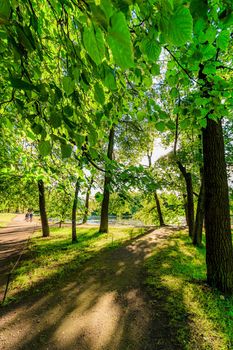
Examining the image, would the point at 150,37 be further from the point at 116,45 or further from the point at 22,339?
the point at 22,339

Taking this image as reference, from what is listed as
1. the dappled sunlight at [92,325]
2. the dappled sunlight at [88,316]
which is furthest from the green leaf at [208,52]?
the dappled sunlight at [92,325]

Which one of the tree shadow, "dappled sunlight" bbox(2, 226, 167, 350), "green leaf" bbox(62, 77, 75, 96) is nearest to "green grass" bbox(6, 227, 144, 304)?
the tree shadow

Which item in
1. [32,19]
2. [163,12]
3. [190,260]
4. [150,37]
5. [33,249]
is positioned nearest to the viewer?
[163,12]

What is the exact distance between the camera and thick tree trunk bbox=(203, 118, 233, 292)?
18.9 feet

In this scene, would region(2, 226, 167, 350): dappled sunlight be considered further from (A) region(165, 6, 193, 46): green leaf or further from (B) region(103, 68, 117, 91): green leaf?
(A) region(165, 6, 193, 46): green leaf

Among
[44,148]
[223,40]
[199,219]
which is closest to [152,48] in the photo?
[44,148]

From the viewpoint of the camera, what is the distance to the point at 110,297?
5.89 m

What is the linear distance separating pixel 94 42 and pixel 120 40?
138 mm

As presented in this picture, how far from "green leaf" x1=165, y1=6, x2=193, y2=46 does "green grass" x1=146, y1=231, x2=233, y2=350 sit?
479cm

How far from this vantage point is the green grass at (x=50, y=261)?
6.84 m

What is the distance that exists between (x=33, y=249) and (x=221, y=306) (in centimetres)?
918

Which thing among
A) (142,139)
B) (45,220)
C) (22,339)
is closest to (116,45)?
(22,339)

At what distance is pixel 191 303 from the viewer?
5.36 metres

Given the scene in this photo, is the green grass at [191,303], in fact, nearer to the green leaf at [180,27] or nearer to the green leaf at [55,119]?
the green leaf at [55,119]
